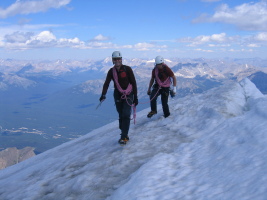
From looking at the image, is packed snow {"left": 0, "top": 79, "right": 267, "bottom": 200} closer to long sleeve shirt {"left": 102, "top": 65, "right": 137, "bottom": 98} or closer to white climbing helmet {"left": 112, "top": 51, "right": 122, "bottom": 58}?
long sleeve shirt {"left": 102, "top": 65, "right": 137, "bottom": 98}

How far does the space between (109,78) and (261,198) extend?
769 centimetres

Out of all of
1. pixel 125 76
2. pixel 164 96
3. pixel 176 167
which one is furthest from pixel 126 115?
pixel 176 167

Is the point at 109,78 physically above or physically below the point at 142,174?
above

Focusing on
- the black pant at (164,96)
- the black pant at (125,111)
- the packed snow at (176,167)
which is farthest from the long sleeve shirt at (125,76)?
the black pant at (164,96)

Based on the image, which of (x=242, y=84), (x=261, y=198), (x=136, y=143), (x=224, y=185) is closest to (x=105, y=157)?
(x=136, y=143)

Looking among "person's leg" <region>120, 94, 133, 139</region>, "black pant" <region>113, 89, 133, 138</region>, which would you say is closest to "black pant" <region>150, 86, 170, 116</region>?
"black pant" <region>113, 89, 133, 138</region>

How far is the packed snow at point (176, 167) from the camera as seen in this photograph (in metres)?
4.95

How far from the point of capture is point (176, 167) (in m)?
6.62

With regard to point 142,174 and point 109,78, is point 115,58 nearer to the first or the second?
point 109,78

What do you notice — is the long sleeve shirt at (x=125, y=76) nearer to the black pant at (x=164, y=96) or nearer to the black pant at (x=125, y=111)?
the black pant at (x=125, y=111)

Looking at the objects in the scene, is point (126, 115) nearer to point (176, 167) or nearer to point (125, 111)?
point (125, 111)

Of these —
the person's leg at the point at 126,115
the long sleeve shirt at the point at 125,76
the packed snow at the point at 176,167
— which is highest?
the long sleeve shirt at the point at 125,76

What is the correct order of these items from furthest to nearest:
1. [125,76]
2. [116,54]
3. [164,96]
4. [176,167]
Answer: [164,96], [125,76], [116,54], [176,167]

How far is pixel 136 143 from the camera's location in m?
9.77
